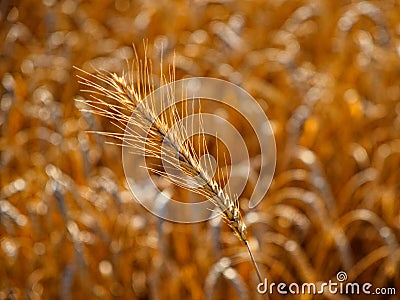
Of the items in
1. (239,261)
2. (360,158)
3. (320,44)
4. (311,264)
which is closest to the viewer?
(239,261)

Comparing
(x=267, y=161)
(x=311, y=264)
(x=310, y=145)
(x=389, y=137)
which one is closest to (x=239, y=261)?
(x=311, y=264)

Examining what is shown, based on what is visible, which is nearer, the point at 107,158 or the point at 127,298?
the point at 127,298

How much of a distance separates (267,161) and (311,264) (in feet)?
0.84

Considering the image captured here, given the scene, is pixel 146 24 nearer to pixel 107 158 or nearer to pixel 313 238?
pixel 107 158

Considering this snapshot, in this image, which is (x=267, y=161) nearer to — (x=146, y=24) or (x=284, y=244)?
(x=284, y=244)

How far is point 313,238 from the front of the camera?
1.43m

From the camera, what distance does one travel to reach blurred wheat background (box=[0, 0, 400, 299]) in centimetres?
128

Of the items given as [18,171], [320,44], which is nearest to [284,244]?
[18,171]

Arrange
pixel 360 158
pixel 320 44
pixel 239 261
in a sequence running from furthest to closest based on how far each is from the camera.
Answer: pixel 320 44 → pixel 360 158 → pixel 239 261

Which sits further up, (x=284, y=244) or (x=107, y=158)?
(x=107, y=158)

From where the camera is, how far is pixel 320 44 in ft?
6.37

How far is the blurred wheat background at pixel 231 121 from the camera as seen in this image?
4.21 ft

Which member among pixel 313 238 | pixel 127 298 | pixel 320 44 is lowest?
pixel 127 298

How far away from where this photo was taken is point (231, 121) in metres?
Answer: 1.74
